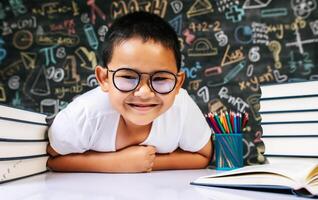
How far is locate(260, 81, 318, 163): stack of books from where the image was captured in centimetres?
106

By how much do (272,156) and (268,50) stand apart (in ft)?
1.43

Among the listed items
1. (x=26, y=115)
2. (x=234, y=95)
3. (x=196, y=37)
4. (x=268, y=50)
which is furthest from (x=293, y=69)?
(x=26, y=115)

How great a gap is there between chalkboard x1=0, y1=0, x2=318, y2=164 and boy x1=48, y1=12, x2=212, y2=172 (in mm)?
267

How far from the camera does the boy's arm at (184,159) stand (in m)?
1.16

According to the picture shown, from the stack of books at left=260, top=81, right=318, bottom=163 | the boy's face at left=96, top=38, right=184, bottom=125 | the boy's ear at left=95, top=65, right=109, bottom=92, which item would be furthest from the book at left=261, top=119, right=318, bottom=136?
the boy's ear at left=95, top=65, right=109, bottom=92

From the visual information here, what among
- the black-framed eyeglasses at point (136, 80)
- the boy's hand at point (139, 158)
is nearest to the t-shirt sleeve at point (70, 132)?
the boy's hand at point (139, 158)

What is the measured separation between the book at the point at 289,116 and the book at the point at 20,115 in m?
0.64

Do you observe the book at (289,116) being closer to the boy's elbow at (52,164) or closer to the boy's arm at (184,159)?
the boy's arm at (184,159)

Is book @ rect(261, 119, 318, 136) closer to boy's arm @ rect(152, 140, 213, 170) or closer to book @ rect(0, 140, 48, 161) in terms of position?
boy's arm @ rect(152, 140, 213, 170)

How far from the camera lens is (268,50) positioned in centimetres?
140

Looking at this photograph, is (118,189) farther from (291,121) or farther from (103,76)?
(291,121)

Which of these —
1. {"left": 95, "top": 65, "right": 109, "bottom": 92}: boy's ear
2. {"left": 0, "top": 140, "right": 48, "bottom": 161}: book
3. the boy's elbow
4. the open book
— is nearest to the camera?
the open book

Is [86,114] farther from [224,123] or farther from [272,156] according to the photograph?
[272,156]

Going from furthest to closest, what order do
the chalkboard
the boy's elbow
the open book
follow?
1. the chalkboard
2. the boy's elbow
3. the open book
